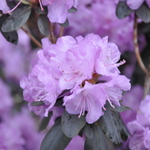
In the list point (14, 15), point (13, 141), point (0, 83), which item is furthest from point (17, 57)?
point (14, 15)

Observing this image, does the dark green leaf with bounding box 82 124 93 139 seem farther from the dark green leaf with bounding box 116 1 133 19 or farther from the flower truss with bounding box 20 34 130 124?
the dark green leaf with bounding box 116 1 133 19

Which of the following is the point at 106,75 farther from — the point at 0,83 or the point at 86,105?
the point at 0,83

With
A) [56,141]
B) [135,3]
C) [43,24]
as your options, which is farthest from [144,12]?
[56,141]

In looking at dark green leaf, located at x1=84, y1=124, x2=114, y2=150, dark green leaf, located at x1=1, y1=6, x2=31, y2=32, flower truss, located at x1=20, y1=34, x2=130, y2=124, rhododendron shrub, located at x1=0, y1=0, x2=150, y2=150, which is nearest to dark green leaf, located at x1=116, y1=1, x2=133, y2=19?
rhododendron shrub, located at x1=0, y1=0, x2=150, y2=150

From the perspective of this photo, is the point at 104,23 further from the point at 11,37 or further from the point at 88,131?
the point at 88,131

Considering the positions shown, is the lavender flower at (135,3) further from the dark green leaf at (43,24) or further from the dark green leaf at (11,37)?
the dark green leaf at (11,37)

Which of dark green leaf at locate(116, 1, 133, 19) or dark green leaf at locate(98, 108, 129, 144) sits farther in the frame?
dark green leaf at locate(116, 1, 133, 19)
